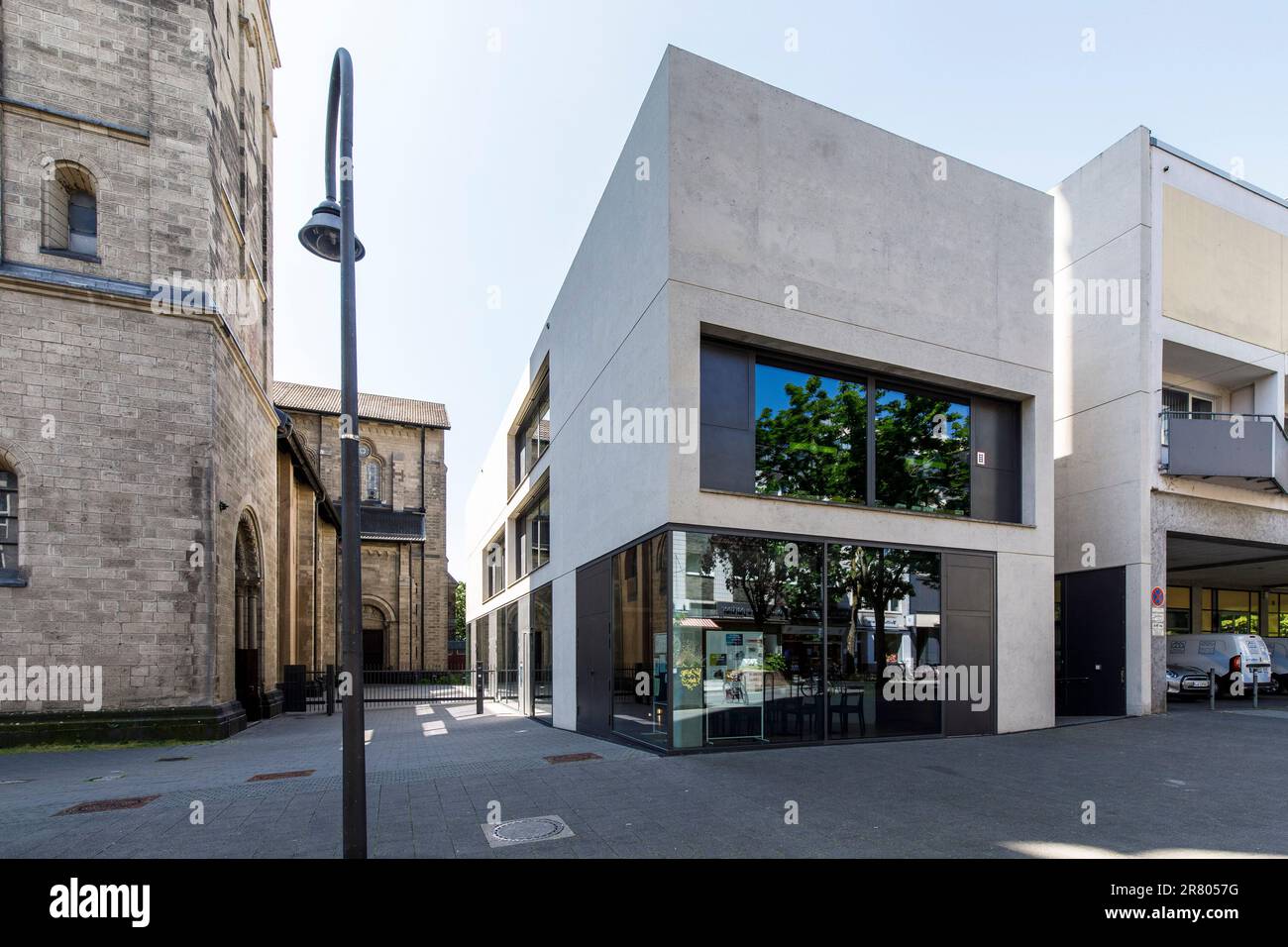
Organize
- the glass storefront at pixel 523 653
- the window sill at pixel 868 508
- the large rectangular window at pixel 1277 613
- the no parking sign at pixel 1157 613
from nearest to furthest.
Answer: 1. the window sill at pixel 868 508
2. the no parking sign at pixel 1157 613
3. the glass storefront at pixel 523 653
4. the large rectangular window at pixel 1277 613

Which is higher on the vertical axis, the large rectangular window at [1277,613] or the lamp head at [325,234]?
the lamp head at [325,234]

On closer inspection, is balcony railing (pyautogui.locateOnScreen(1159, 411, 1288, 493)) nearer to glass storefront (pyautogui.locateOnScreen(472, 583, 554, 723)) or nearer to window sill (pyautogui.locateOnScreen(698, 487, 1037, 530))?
window sill (pyautogui.locateOnScreen(698, 487, 1037, 530))

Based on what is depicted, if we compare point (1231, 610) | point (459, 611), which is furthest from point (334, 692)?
point (459, 611)

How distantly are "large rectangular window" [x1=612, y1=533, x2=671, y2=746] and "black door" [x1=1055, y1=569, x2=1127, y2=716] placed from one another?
11183 mm

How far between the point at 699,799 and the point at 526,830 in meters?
2.02

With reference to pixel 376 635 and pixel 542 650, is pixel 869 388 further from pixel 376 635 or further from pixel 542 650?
pixel 376 635

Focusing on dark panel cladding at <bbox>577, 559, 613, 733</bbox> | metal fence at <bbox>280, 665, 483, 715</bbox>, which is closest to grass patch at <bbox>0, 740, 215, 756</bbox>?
metal fence at <bbox>280, 665, 483, 715</bbox>

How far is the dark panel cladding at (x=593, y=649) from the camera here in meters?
13.2

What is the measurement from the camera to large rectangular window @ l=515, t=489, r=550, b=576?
20219mm

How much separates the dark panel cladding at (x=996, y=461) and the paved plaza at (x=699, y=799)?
4091 mm

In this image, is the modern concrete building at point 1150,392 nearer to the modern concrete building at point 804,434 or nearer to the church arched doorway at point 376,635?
the modern concrete building at point 804,434

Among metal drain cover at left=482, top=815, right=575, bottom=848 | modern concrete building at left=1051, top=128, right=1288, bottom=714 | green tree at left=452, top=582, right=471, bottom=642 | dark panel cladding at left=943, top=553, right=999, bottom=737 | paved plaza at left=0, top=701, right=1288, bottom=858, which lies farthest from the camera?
green tree at left=452, top=582, right=471, bottom=642

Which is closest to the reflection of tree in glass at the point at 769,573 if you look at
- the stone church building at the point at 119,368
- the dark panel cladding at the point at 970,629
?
the dark panel cladding at the point at 970,629

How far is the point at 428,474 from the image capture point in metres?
45.8
